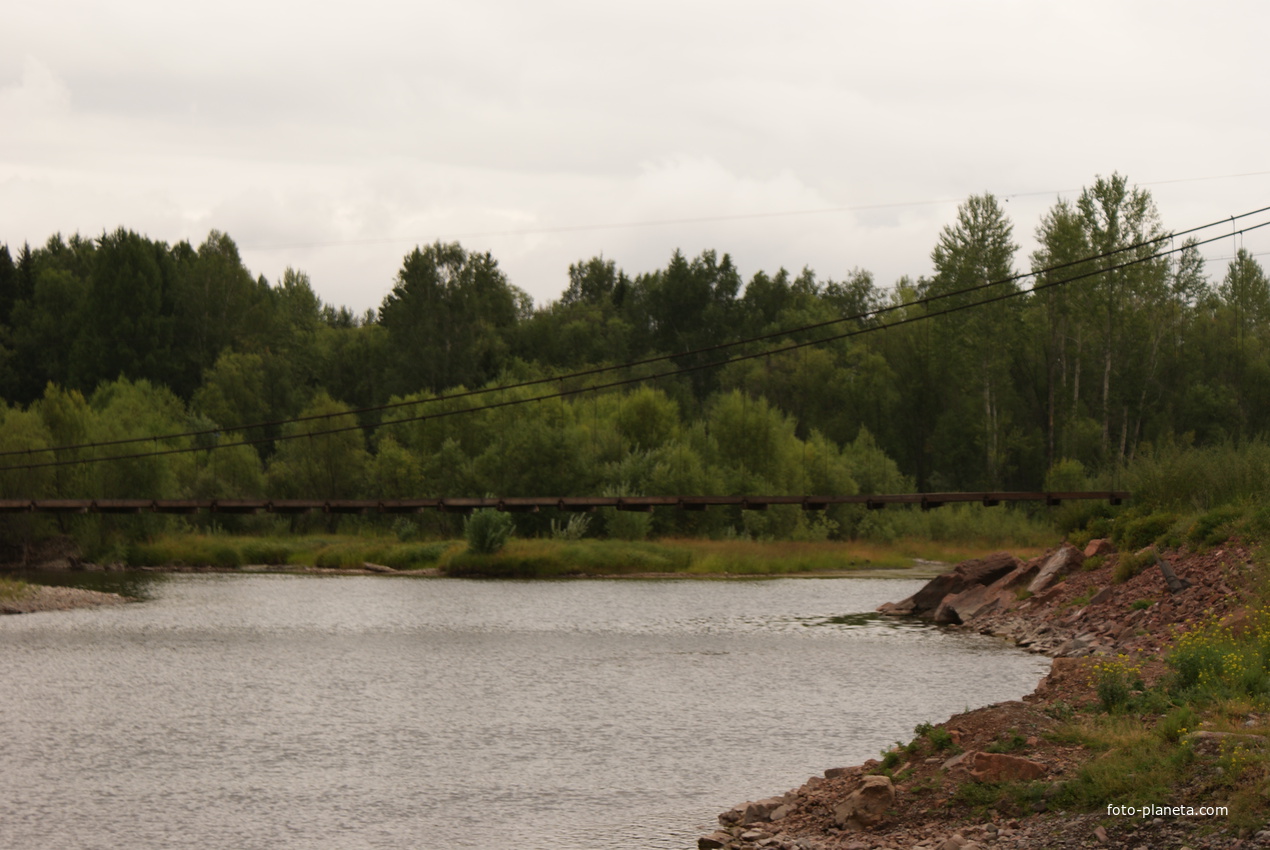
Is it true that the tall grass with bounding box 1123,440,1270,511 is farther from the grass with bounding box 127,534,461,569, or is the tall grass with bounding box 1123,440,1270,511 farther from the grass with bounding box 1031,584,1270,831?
the grass with bounding box 127,534,461,569

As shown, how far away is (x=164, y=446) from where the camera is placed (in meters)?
51.6

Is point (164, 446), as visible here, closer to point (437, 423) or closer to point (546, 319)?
point (437, 423)


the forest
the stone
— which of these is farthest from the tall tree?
the stone

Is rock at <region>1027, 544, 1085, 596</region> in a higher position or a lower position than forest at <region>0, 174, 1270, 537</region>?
lower

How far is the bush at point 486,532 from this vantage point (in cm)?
4212

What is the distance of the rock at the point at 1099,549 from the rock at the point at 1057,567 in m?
0.34

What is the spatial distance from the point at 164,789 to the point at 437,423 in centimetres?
4153

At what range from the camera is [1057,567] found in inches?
1040

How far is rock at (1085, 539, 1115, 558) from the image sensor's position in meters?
25.4

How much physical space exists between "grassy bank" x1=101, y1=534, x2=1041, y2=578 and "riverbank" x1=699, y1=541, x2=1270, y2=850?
27627 millimetres

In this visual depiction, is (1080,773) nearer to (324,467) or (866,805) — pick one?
(866,805)

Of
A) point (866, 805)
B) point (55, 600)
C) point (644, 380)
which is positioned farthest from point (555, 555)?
point (866, 805)

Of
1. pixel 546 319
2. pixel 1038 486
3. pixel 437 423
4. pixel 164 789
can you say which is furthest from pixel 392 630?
pixel 546 319

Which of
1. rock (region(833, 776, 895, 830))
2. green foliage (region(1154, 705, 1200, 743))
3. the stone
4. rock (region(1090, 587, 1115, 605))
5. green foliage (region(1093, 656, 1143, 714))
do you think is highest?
green foliage (region(1154, 705, 1200, 743))
